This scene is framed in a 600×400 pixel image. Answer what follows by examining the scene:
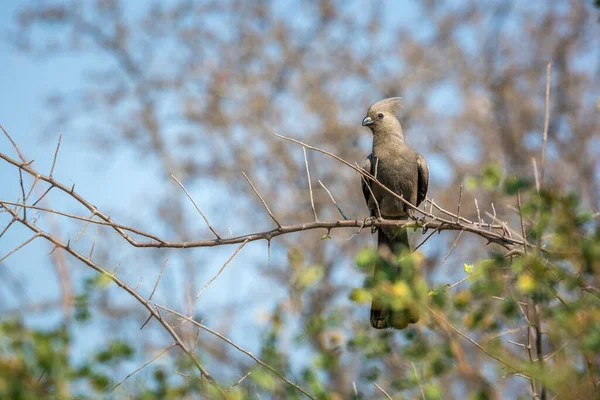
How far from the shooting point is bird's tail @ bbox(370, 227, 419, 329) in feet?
7.00

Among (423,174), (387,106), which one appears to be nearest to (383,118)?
(387,106)

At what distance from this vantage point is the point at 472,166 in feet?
55.2

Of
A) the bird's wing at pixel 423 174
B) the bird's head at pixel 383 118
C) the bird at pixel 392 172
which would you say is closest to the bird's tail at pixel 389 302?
the bird at pixel 392 172

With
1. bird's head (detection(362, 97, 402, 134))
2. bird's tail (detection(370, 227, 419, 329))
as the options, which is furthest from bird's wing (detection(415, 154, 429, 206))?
bird's tail (detection(370, 227, 419, 329))

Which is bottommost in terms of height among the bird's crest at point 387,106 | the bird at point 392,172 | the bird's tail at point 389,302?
the bird's tail at point 389,302

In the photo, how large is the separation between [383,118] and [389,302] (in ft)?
14.5

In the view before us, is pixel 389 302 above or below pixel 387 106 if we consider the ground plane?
below

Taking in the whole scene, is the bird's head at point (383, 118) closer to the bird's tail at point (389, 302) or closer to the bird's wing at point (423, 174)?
the bird's wing at point (423, 174)

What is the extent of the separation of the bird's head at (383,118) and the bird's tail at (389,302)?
0.97m

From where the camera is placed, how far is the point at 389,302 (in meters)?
2.06

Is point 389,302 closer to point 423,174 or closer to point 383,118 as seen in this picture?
point 423,174

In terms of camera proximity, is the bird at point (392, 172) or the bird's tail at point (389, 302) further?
the bird at point (392, 172)

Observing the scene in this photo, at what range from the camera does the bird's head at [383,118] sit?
6.27 metres

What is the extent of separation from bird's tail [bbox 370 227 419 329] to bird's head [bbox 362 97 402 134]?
97 centimetres
